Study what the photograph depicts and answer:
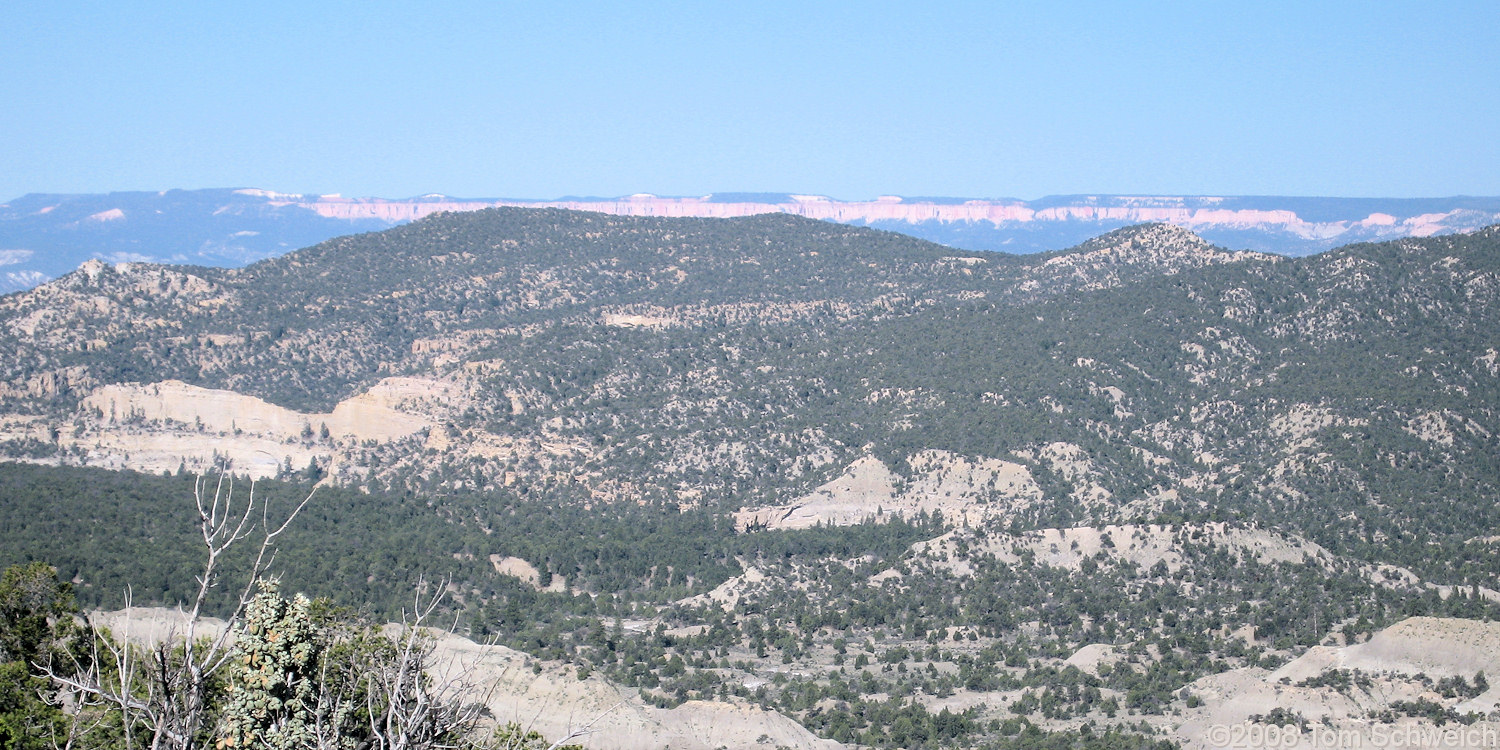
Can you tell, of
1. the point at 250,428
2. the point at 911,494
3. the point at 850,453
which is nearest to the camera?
the point at 911,494

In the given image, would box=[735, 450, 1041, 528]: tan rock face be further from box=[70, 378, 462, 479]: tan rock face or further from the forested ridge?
box=[70, 378, 462, 479]: tan rock face

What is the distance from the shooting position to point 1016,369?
73.7 metres

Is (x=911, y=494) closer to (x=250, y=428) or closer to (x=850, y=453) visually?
(x=850, y=453)

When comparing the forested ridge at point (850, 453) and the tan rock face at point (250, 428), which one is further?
the tan rock face at point (250, 428)

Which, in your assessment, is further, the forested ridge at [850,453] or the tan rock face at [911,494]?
the tan rock face at [911,494]

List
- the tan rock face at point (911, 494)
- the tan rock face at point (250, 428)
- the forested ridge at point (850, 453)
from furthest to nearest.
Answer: the tan rock face at point (250, 428) → the tan rock face at point (911, 494) → the forested ridge at point (850, 453)

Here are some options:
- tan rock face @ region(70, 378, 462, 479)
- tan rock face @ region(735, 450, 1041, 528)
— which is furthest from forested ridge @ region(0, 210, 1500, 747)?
tan rock face @ region(70, 378, 462, 479)

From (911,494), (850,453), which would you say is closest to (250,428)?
(850,453)

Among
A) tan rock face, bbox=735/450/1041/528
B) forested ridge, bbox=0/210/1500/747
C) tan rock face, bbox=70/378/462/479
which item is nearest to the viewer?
forested ridge, bbox=0/210/1500/747

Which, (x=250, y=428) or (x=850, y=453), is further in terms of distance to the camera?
(x=250, y=428)

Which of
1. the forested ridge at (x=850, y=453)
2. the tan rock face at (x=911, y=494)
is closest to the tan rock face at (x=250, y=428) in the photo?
the forested ridge at (x=850, y=453)

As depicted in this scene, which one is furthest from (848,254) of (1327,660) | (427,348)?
(1327,660)

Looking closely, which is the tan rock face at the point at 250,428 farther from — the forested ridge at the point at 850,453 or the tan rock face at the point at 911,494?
the tan rock face at the point at 911,494

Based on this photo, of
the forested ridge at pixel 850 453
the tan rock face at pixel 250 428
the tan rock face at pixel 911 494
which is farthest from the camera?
the tan rock face at pixel 250 428
